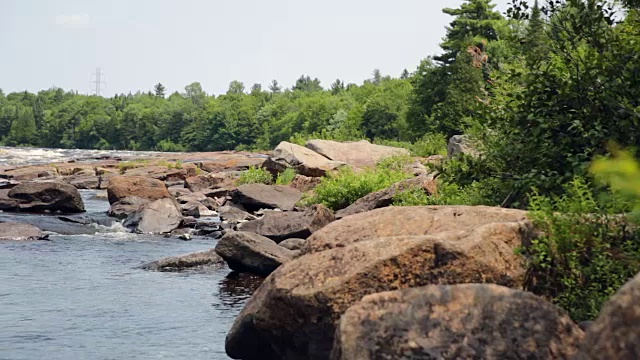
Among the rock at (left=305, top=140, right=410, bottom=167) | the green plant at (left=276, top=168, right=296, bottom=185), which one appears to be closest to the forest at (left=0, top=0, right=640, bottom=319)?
the green plant at (left=276, top=168, right=296, bottom=185)

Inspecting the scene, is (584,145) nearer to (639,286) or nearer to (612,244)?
(612,244)

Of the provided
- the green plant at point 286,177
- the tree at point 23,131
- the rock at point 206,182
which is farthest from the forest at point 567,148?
the tree at point 23,131

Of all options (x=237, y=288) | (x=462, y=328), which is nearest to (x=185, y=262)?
(x=237, y=288)

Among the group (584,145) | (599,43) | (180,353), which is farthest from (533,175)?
(180,353)

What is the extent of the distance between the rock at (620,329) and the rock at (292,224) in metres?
14.5

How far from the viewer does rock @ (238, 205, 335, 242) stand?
19.4 metres

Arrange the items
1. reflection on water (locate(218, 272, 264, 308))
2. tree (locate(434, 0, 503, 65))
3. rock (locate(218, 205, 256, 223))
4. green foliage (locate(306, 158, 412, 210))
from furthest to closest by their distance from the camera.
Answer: tree (locate(434, 0, 503, 65)), rock (locate(218, 205, 256, 223)), green foliage (locate(306, 158, 412, 210)), reflection on water (locate(218, 272, 264, 308))

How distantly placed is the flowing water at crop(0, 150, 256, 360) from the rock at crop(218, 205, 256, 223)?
5.16 metres

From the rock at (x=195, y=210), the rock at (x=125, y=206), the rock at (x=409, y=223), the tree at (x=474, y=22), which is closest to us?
the rock at (x=409, y=223)

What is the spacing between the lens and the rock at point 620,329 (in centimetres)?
477

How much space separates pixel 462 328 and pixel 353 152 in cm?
3013

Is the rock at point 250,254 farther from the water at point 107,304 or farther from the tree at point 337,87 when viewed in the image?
the tree at point 337,87

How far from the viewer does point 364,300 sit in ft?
22.6

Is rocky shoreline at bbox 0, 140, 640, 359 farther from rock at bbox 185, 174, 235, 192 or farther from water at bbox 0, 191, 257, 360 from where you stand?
rock at bbox 185, 174, 235, 192
